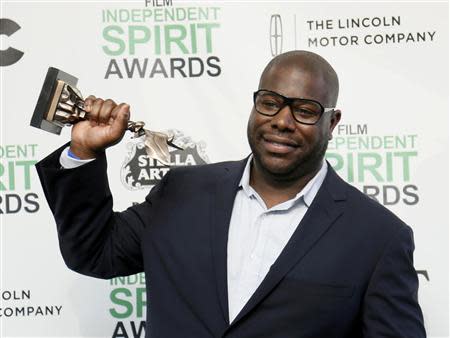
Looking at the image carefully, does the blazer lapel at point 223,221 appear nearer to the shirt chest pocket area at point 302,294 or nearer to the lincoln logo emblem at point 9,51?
the shirt chest pocket area at point 302,294

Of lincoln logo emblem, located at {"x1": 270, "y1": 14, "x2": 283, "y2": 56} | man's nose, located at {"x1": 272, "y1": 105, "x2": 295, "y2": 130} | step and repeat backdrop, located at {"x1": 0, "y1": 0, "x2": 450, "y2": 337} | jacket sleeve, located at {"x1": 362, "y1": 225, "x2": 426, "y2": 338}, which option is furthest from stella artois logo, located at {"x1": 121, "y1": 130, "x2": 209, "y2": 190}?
jacket sleeve, located at {"x1": 362, "y1": 225, "x2": 426, "y2": 338}

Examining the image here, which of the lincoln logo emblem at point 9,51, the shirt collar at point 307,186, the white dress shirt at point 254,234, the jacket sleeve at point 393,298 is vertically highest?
the lincoln logo emblem at point 9,51

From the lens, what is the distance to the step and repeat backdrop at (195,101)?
5.53 ft

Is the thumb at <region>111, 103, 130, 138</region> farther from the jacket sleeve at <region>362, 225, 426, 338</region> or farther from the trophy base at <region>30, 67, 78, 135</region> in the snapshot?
the jacket sleeve at <region>362, 225, 426, 338</region>

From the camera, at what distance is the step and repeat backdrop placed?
1.69m

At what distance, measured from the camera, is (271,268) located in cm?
115

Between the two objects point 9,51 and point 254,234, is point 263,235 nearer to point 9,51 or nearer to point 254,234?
point 254,234

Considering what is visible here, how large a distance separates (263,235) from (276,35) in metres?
0.69

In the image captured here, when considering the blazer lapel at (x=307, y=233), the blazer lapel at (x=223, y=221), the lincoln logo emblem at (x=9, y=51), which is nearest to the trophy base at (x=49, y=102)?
the blazer lapel at (x=223, y=221)

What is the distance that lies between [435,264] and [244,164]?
684 millimetres

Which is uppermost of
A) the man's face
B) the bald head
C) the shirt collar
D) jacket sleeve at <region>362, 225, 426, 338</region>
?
the bald head

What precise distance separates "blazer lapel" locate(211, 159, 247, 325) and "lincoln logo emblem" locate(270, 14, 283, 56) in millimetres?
489

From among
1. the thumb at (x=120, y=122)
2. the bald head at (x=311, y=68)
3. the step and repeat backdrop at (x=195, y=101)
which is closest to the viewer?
the thumb at (x=120, y=122)

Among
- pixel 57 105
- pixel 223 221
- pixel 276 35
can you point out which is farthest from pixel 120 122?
pixel 276 35
